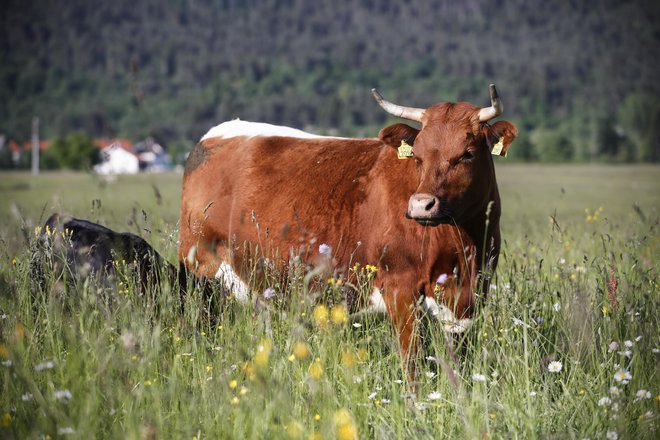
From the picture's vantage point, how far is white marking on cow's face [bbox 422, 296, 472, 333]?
498 cm

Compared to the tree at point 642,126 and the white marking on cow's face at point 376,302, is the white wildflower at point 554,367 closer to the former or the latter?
the white marking on cow's face at point 376,302

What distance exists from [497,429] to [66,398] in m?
2.03

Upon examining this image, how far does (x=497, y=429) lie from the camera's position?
3.48 metres

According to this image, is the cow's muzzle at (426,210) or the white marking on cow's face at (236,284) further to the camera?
the white marking on cow's face at (236,284)

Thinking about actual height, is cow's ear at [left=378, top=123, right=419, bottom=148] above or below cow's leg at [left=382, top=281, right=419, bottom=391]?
above

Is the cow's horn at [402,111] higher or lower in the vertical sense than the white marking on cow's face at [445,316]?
higher

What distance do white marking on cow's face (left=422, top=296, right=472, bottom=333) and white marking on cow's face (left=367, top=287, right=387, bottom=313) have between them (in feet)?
1.03

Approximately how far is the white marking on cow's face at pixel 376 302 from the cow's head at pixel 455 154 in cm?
72

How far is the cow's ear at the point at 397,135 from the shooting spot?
17.5 ft

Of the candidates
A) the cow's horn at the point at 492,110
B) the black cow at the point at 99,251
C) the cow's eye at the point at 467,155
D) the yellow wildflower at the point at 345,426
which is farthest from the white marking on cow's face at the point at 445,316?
the black cow at the point at 99,251

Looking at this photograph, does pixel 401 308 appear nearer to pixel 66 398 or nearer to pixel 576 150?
pixel 66 398

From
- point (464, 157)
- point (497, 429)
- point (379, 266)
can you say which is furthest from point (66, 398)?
point (464, 157)

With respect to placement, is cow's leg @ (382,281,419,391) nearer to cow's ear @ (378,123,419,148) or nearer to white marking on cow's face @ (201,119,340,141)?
cow's ear @ (378,123,419,148)

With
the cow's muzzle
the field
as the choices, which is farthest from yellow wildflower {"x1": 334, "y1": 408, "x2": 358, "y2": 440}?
the cow's muzzle
